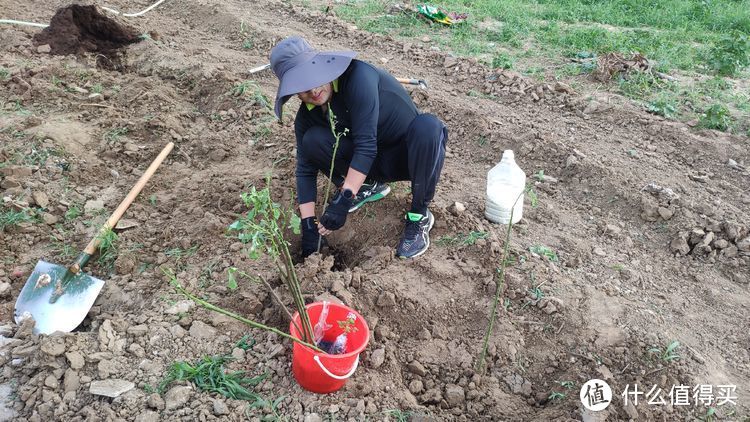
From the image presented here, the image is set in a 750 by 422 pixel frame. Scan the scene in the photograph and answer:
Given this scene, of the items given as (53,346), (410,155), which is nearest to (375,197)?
(410,155)

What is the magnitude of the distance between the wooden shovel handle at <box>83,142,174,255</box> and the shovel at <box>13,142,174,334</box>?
0.04m

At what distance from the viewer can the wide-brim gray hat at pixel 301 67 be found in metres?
2.43

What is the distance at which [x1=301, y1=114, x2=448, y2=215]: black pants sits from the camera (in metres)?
2.82

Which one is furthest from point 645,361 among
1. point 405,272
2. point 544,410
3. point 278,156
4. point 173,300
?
point 278,156

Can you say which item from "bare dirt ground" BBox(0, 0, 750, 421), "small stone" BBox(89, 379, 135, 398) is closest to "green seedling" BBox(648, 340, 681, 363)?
"bare dirt ground" BBox(0, 0, 750, 421)

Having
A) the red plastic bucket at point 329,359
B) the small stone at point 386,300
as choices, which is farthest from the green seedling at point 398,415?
the small stone at point 386,300

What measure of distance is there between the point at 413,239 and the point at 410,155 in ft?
1.51

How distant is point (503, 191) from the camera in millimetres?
3277

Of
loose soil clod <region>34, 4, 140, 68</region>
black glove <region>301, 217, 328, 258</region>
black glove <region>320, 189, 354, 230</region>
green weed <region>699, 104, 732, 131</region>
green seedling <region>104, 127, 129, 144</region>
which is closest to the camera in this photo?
black glove <region>320, 189, 354, 230</region>

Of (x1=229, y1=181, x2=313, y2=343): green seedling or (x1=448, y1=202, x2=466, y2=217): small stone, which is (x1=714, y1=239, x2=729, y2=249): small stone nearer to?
(x1=448, y1=202, x2=466, y2=217): small stone

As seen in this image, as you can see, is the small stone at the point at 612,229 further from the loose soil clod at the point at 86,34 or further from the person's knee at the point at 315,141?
the loose soil clod at the point at 86,34

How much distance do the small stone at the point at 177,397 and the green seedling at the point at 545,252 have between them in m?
1.89

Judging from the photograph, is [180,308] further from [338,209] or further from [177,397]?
[338,209]

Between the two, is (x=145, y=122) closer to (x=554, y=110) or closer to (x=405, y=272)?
(x=405, y=272)
